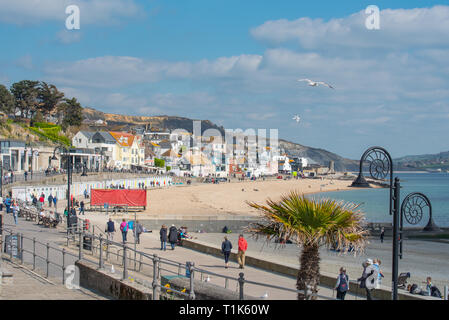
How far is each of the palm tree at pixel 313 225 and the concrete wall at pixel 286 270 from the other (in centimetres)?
395

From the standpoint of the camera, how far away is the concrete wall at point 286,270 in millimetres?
13539

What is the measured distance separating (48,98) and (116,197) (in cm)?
8311

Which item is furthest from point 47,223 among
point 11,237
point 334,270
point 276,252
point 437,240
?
point 437,240

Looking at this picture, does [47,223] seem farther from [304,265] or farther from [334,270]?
[304,265]

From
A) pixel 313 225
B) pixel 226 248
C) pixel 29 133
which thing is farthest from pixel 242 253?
pixel 29 133

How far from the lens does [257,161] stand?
198m

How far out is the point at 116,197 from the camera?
139 feet

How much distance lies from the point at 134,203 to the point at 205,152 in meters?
126

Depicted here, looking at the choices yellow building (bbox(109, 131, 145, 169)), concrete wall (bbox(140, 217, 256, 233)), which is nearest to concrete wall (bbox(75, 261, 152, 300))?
concrete wall (bbox(140, 217, 256, 233))

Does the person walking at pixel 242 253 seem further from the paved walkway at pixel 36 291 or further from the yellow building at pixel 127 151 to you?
the yellow building at pixel 127 151

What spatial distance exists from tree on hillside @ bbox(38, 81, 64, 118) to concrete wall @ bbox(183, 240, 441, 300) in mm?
103249

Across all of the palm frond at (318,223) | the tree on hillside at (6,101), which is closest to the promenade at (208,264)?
the palm frond at (318,223)

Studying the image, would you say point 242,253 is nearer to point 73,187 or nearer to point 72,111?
point 73,187
